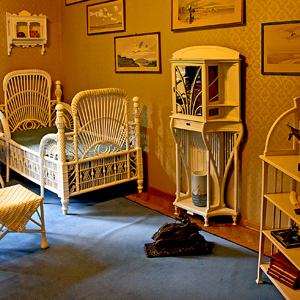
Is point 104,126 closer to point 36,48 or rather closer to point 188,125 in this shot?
point 188,125

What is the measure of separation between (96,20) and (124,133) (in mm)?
1533

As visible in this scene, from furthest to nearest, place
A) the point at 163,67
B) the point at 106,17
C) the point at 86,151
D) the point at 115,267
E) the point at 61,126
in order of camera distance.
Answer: the point at 106,17 < the point at 163,67 < the point at 86,151 < the point at 61,126 < the point at 115,267

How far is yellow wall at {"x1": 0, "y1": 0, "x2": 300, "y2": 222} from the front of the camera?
334 cm

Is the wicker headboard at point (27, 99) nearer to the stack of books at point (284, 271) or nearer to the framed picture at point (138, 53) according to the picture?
the framed picture at point (138, 53)

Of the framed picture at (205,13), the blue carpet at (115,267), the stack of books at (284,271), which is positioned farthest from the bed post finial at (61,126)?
the stack of books at (284,271)

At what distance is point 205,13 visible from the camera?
3711 mm

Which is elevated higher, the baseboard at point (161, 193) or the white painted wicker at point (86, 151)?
the white painted wicker at point (86, 151)

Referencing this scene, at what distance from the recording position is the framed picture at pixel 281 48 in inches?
122

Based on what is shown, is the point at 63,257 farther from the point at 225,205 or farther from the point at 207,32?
the point at 207,32

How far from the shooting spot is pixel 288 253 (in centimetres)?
241

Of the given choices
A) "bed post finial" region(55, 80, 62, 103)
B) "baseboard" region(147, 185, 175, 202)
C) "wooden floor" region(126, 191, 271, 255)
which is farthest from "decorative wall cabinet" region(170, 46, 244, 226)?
"bed post finial" region(55, 80, 62, 103)

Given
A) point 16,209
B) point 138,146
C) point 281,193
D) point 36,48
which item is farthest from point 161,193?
point 36,48

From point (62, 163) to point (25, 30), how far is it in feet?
8.02

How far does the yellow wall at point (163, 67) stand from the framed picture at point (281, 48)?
0.16 ft
